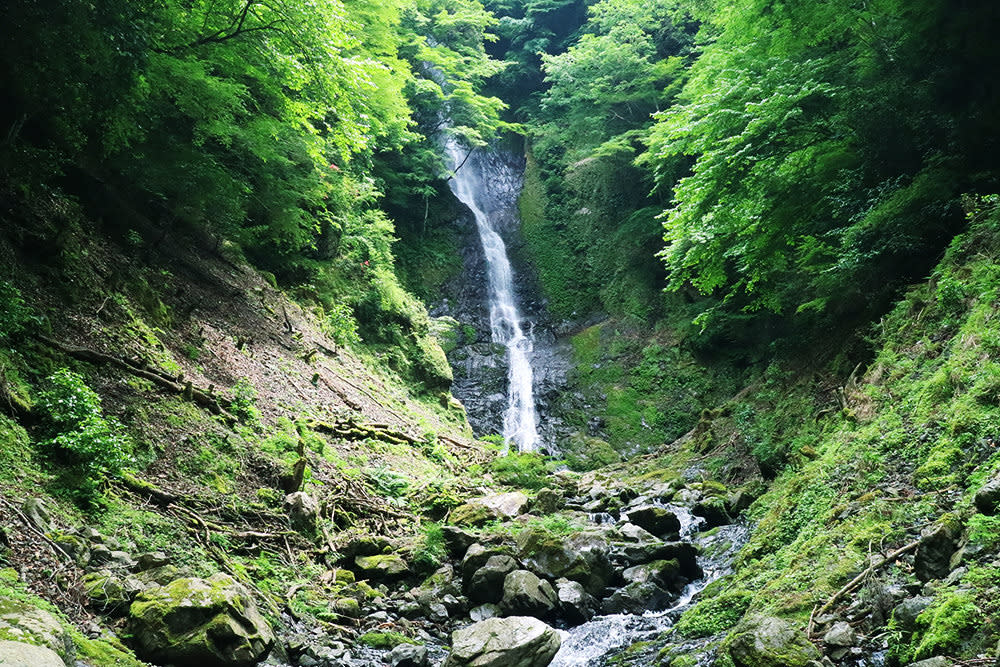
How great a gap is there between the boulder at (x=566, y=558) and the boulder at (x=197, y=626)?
3.07 meters

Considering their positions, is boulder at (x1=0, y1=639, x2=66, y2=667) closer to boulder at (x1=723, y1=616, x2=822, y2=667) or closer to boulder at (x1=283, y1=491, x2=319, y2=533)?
boulder at (x1=283, y1=491, x2=319, y2=533)

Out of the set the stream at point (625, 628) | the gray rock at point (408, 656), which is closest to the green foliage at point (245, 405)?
the gray rock at point (408, 656)

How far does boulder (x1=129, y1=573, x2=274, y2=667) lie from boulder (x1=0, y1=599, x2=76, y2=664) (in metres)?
0.77

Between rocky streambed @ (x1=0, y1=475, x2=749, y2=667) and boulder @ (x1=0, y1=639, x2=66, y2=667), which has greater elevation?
boulder @ (x1=0, y1=639, x2=66, y2=667)

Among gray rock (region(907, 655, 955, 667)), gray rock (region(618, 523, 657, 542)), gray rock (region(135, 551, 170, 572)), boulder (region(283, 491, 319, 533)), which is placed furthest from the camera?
gray rock (region(618, 523, 657, 542))

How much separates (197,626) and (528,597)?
309cm

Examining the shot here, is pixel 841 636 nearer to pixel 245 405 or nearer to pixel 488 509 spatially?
pixel 488 509

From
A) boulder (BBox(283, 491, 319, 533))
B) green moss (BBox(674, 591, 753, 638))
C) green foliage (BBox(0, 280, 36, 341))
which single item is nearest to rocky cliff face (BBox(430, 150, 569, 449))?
boulder (BBox(283, 491, 319, 533))

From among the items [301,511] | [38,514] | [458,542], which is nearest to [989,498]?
[458,542]

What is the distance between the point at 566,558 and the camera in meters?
6.59

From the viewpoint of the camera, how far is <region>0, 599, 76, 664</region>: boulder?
9.12 ft

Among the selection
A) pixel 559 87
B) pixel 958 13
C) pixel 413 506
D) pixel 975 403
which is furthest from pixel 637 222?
pixel 975 403

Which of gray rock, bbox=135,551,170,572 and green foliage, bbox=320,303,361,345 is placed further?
green foliage, bbox=320,303,361,345

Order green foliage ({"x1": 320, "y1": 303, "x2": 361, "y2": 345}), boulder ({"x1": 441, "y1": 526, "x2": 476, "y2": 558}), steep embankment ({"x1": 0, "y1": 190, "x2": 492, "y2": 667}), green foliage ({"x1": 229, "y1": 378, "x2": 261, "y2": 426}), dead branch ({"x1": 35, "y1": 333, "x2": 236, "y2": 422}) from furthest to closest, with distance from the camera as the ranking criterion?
green foliage ({"x1": 320, "y1": 303, "x2": 361, "y2": 345}) < green foliage ({"x1": 229, "y1": 378, "x2": 261, "y2": 426}) < boulder ({"x1": 441, "y1": 526, "x2": 476, "y2": 558}) < dead branch ({"x1": 35, "y1": 333, "x2": 236, "y2": 422}) < steep embankment ({"x1": 0, "y1": 190, "x2": 492, "y2": 667})
